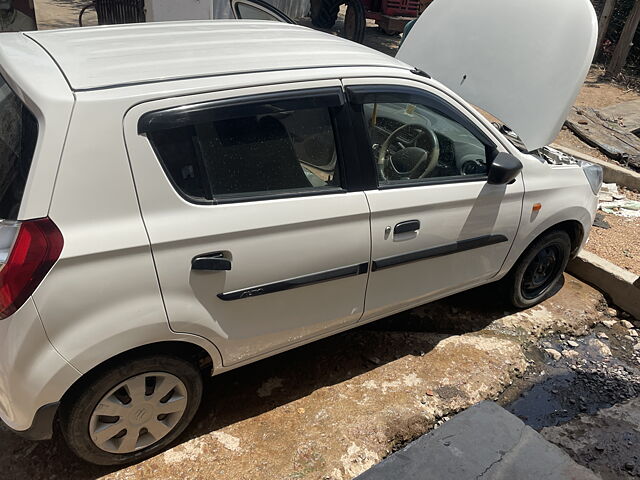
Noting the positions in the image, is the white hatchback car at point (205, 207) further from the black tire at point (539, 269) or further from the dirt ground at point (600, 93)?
the dirt ground at point (600, 93)

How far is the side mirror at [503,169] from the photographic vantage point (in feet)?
9.89

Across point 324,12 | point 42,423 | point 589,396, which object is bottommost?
point 589,396

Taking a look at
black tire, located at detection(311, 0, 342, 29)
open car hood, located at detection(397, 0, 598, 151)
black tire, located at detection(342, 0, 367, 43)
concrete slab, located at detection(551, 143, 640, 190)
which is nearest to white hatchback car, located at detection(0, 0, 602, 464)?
open car hood, located at detection(397, 0, 598, 151)

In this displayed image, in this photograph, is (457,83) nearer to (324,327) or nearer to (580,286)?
(580,286)

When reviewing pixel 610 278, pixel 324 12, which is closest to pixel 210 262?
pixel 610 278

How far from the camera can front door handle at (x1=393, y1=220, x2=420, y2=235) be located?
2.79 metres

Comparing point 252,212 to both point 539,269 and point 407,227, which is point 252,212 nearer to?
point 407,227

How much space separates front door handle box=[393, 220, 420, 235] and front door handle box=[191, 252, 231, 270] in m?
0.93

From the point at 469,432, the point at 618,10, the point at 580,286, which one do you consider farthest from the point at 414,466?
the point at 618,10

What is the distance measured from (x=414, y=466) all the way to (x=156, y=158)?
1.87 m

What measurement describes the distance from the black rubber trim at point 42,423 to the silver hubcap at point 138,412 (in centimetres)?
17

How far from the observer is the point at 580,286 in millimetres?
4418

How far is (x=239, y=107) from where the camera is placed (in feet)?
7.64

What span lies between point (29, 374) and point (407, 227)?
1.83m
